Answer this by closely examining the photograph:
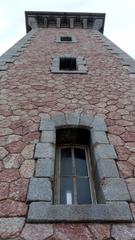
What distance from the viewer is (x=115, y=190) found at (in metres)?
2.98

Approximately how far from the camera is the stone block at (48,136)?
3816 millimetres

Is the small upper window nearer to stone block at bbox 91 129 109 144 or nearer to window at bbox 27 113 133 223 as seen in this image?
window at bbox 27 113 133 223

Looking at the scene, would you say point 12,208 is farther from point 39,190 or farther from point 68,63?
point 68,63

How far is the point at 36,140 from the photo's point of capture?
3820 millimetres

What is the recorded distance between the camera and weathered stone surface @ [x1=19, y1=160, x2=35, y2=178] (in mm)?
3205

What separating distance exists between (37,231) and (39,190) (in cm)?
54

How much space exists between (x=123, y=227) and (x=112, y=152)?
1214 millimetres

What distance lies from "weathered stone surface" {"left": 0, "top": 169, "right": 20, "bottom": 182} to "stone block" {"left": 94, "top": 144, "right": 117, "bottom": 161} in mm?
1123

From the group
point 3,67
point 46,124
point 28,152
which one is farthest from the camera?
point 3,67

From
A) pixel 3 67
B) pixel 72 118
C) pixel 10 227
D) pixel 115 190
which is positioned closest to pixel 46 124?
pixel 72 118

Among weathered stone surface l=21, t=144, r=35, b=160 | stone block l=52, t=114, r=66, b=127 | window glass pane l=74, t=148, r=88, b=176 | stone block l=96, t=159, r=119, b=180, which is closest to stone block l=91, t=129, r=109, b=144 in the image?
window glass pane l=74, t=148, r=88, b=176

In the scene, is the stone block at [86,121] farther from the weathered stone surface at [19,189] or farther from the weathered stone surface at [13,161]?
the weathered stone surface at [19,189]

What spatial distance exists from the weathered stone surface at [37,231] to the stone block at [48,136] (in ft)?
4.76

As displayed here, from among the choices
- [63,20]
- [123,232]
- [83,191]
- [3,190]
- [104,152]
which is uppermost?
[63,20]
